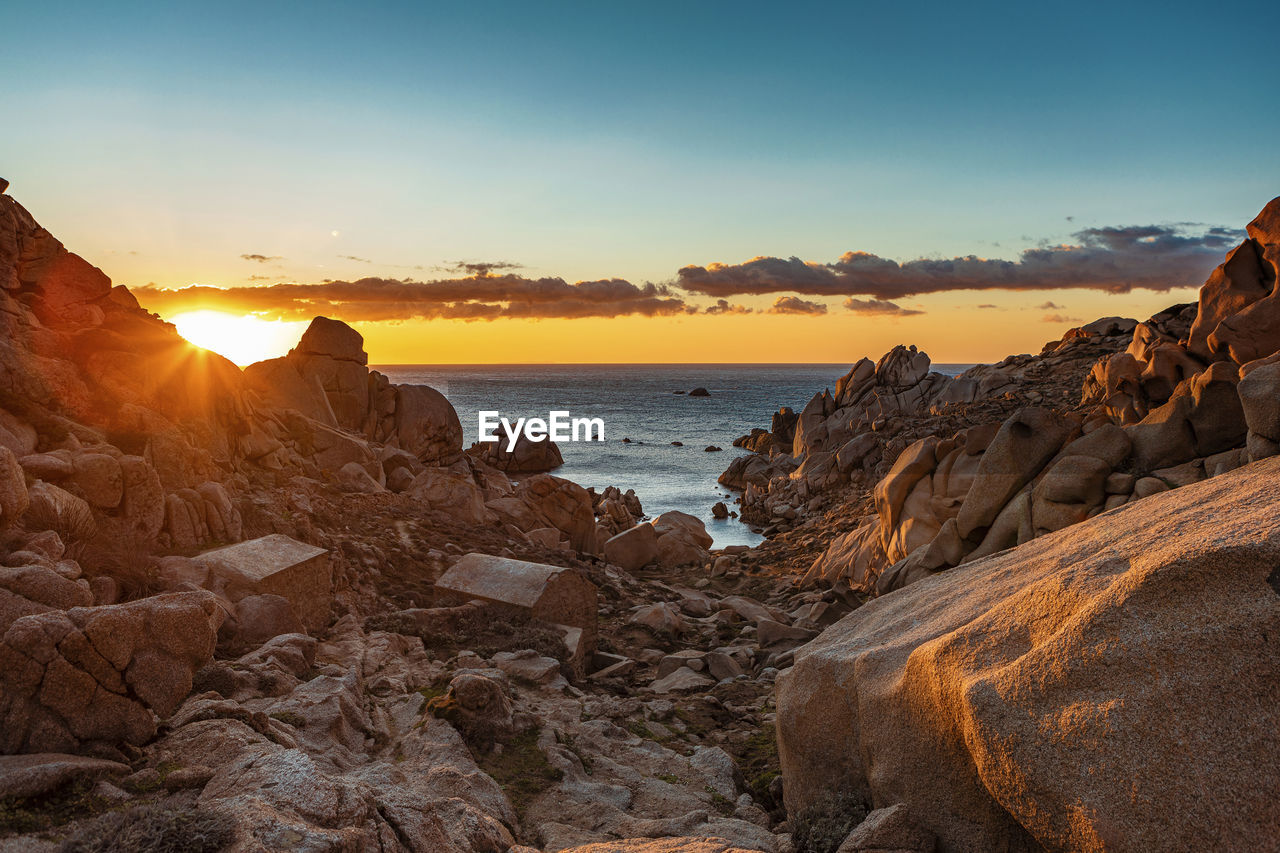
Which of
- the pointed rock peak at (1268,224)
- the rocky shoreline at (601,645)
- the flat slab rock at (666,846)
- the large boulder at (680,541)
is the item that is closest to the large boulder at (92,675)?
the rocky shoreline at (601,645)

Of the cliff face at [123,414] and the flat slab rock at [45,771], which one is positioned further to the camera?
the cliff face at [123,414]

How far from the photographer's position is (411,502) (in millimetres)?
24469

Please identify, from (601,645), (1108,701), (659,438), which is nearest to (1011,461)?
(601,645)

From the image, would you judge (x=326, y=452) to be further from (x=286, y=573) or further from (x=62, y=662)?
(x=62, y=662)

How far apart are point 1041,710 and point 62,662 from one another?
7880 mm

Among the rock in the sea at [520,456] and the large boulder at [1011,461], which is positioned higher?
the large boulder at [1011,461]

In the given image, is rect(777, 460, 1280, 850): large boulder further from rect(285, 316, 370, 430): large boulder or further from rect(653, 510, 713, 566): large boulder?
rect(285, 316, 370, 430): large boulder

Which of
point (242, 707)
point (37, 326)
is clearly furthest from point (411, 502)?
point (242, 707)

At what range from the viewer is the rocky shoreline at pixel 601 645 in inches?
202

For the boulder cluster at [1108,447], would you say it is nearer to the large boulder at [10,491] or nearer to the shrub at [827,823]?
the shrub at [827,823]

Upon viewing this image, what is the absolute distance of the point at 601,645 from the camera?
1714cm

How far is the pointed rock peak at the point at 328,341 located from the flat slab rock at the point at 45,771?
33.2 m

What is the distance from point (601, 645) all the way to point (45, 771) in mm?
12239

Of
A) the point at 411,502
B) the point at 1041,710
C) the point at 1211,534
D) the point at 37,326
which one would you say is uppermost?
the point at 37,326
